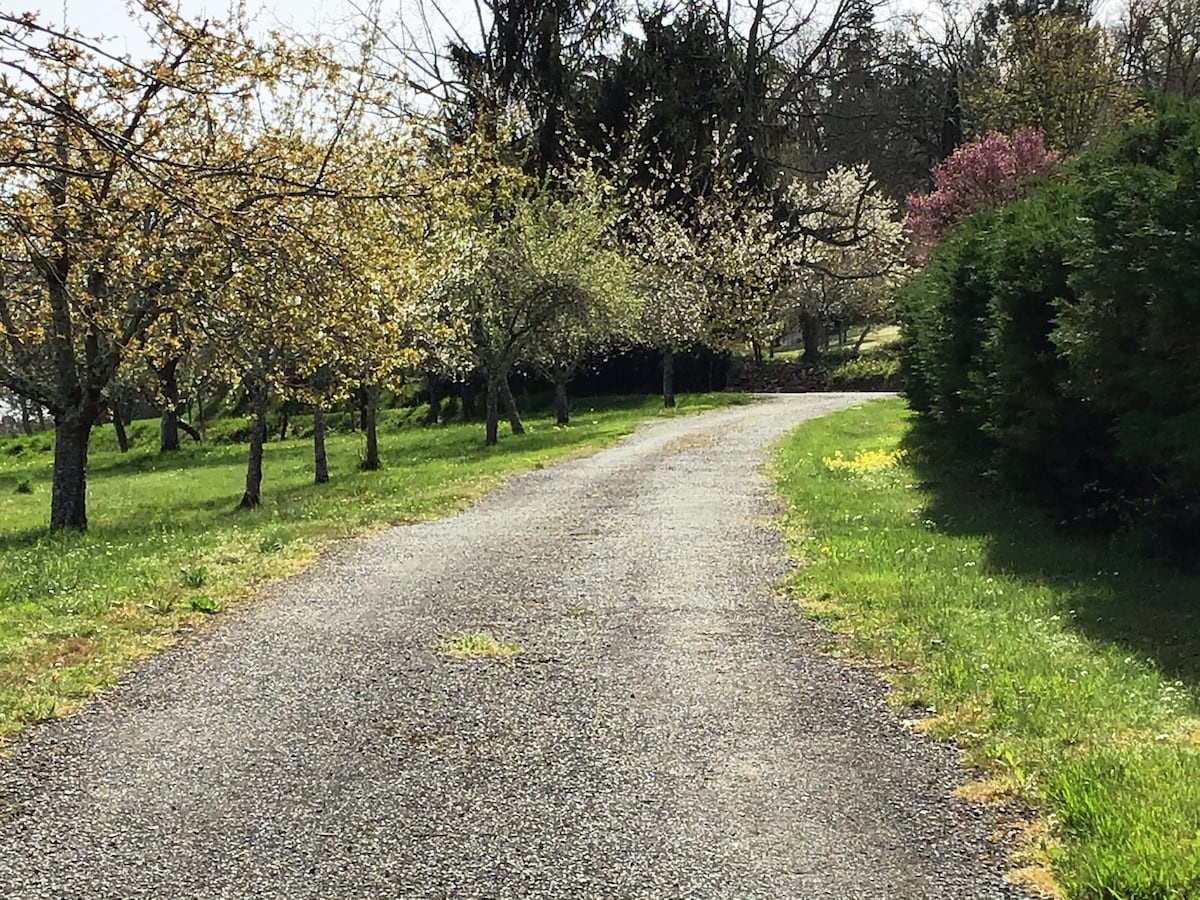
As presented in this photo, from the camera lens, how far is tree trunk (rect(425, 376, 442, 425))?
43500 mm

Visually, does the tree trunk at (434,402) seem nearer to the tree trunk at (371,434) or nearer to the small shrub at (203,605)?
the tree trunk at (371,434)

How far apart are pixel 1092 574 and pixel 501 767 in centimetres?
630

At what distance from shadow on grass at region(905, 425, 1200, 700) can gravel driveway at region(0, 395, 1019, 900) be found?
6.60ft

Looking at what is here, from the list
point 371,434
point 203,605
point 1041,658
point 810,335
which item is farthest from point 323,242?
point 810,335

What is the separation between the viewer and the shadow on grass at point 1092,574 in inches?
293

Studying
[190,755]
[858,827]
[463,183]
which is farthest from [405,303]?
[858,827]

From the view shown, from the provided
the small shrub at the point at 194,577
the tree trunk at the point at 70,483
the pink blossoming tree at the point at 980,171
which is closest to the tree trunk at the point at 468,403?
the pink blossoming tree at the point at 980,171

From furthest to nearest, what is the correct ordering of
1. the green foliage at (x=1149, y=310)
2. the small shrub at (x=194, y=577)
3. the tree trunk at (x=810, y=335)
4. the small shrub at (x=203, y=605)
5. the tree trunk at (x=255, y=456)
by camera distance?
the tree trunk at (x=810, y=335) < the tree trunk at (x=255, y=456) < the small shrub at (x=194, y=577) < the small shrub at (x=203, y=605) < the green foliage at (x=1149, y=310)

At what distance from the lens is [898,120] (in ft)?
175

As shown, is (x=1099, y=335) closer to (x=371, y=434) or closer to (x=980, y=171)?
(x=371, y=434)

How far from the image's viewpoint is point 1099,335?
9.09 meters

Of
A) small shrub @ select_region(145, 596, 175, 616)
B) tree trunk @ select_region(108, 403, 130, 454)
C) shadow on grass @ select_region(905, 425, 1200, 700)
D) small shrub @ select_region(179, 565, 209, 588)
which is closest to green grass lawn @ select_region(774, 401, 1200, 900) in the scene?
shadow on grass @ select_region(905, 425, 1200, 700)

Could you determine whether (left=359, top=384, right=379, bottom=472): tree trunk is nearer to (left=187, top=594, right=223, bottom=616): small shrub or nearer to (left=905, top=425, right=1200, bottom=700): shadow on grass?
(left=905, top=425, right=1200, bottom=700): shadow on grass

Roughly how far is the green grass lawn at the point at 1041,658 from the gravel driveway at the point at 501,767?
330 mm
